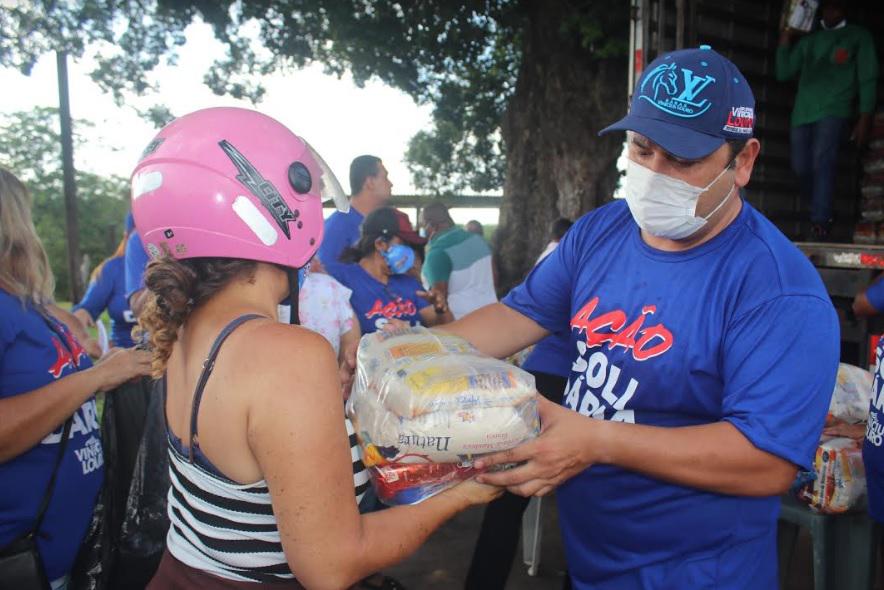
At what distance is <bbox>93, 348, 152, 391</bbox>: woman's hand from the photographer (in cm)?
242

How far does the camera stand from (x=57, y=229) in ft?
125

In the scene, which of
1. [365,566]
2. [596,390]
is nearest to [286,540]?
[365,566]

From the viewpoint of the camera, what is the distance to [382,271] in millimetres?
4684

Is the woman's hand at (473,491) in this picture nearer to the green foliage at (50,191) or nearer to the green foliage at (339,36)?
the green foliage at (339,36)

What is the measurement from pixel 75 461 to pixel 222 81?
40.0 feet

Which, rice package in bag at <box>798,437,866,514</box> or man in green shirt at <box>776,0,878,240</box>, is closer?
rice package in bag at <box>798,437,866,514</box>

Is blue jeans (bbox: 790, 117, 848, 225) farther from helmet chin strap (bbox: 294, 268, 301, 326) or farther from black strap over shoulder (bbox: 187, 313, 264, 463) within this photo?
black strap over shoulder (bbox: 187, 313, 264, 463)

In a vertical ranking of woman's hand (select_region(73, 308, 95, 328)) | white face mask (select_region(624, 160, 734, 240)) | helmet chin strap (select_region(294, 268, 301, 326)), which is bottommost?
woman's hand (select_region(73, 308, 95, 328))

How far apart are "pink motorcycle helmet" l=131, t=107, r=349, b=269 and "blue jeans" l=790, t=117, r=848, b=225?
19.8 ft

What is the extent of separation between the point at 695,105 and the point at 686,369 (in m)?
0.69

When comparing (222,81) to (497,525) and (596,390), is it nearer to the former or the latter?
(497,525)

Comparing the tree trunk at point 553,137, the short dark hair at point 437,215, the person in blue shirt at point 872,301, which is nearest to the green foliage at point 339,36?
the tree trunk at point 553,137

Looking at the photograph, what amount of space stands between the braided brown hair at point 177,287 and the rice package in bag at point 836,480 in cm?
239

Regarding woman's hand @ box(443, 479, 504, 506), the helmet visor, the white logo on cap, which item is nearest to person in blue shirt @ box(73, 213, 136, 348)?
the helmet visor
